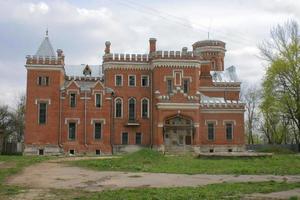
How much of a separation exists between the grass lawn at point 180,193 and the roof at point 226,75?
136ft

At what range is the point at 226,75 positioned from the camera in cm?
5866

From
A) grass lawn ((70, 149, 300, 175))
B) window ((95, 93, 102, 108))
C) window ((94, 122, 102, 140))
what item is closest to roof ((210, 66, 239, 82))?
window ((95, 93, 102, 108))

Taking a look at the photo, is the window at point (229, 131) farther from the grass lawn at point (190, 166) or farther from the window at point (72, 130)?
the grass lawn at point (190, 166)

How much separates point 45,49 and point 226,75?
23.0 m

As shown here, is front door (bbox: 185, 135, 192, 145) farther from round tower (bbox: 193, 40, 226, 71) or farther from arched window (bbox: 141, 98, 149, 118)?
round tower (bbox: 193, 40, 226, 71)

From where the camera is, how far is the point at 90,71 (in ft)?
179

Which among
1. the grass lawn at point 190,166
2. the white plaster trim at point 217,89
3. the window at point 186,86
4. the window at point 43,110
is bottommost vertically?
the grass lawn at point 190,166

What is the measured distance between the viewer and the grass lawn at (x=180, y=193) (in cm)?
1330

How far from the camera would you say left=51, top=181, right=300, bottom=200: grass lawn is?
43.6 ft

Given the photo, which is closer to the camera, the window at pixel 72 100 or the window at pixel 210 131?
the window at pixel 72 100

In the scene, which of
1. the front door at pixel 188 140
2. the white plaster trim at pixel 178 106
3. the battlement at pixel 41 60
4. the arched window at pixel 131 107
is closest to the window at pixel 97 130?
the arched window at pixel 131 107

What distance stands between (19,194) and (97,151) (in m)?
34.5

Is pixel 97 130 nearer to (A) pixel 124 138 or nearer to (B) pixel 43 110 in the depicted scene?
(A) pixel 124 138

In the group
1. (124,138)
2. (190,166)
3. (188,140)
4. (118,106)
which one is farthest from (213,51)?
(190,166)
